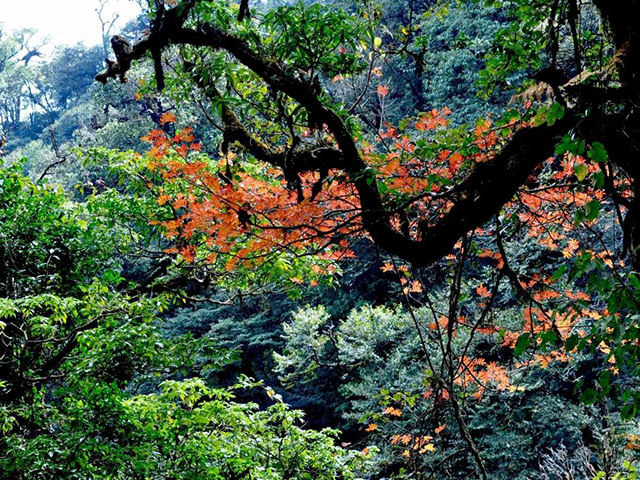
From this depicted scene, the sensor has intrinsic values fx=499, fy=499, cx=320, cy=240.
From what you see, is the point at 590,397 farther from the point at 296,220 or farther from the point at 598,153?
the point at 296,220

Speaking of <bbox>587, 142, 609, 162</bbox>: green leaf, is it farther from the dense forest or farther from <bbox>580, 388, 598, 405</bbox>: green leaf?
<bbox>580, 388, 598, 405</bbox>: green leaf

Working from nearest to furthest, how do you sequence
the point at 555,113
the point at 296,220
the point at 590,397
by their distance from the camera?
the point at 590,397 → the point at 555,113 → the point at 296,220

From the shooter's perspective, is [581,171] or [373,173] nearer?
[581,171]

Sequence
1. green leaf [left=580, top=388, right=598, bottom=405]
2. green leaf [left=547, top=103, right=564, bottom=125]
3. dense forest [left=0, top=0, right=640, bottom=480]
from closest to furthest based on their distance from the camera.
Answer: green leaf [left=580, top=388, right=598, bottom=405]
green leaf [left=547, top=103, right=564, bottom=125]
dense forest [left=0, top=0, right=640, bottom=480]

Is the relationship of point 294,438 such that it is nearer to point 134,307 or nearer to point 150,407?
point 150,407

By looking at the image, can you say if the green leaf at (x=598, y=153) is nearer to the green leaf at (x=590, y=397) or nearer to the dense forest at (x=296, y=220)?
the dense forest at (x=296, y=220)

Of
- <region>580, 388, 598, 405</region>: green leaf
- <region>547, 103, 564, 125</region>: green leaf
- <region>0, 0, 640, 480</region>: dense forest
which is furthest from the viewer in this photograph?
<region>0, 0, 640, 480</region>: dense forest

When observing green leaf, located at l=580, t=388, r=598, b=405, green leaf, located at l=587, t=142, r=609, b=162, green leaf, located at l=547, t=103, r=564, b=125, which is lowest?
green leaf, located at l=580, t=388, r=598, b=405

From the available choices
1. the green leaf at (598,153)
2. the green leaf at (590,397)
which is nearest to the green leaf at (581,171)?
the green leaf at (598,153)

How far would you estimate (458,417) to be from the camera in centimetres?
184

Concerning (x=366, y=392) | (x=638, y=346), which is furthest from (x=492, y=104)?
(x=638, y=346)

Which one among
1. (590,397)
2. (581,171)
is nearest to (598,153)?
(581,171)

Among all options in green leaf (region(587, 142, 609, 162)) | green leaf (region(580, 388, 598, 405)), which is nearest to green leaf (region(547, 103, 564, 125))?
green leaf (region(587, 142, 609, 162))

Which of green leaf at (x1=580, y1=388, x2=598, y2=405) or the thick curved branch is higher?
the thick curved branch
